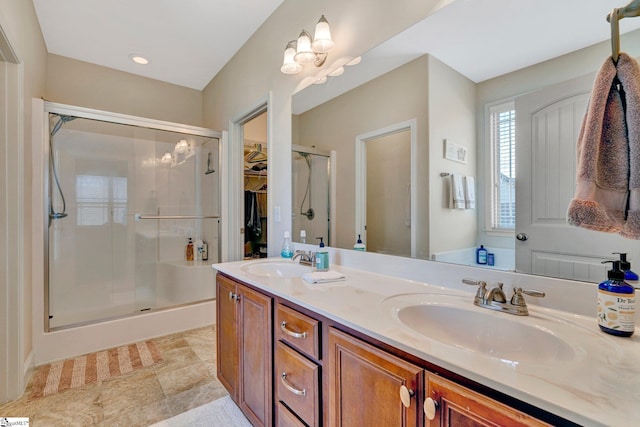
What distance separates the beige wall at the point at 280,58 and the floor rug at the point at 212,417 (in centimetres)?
101

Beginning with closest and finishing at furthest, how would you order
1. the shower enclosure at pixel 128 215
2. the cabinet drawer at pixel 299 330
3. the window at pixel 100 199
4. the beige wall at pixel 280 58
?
the cabinet drawer at pixel 299 330 → the beige wall at pixel 280 58 → the shower enclosure at pixel 128 215 → the window at pixel 100 199

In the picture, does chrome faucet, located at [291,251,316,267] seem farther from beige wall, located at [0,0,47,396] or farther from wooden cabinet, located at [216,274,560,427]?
beige wall, located at [0,0,47,396]

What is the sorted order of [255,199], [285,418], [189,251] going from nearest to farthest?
[285,418]
[189,251]
[255,199]

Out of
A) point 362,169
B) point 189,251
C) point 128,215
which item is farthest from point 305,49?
point 189,251

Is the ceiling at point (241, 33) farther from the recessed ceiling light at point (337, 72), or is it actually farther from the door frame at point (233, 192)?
the door frame at point (233, 192)

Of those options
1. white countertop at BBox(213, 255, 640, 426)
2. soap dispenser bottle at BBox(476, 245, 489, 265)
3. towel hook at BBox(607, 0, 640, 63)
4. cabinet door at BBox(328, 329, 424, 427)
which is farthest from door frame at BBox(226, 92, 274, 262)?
towel hook at BBox(607, 0, 640, 63)

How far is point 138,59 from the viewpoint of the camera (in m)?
2.82

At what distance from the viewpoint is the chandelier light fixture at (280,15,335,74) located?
1583 millimetres

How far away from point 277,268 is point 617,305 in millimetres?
1495

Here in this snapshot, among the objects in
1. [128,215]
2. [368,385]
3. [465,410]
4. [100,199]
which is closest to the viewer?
[465,410]

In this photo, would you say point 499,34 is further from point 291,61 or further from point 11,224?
point 11,224

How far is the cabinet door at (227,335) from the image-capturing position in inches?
60.2

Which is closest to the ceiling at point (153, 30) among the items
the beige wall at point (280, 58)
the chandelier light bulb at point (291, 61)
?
the beige wall at point (280, 58)

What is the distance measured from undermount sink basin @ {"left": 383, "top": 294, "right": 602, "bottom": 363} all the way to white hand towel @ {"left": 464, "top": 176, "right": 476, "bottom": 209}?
36cm
